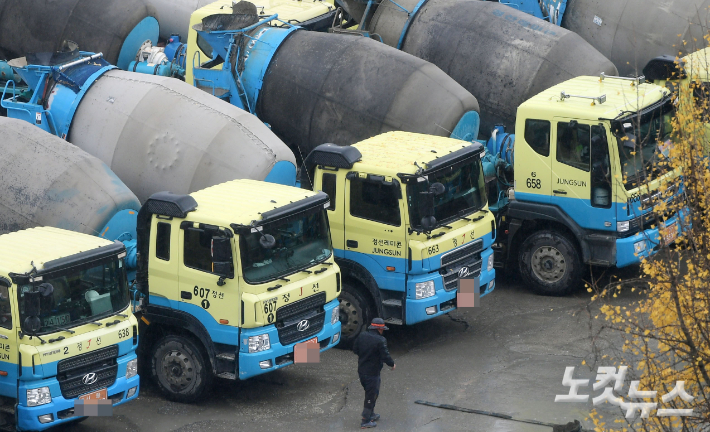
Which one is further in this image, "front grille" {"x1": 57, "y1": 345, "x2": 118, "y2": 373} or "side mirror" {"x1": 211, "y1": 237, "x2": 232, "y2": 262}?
"side mirror" {"x1": 211, "y1": 237, "x2": 232, "y2": 262}

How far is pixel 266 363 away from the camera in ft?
37.4

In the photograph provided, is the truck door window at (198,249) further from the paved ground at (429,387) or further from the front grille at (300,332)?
the paved ground at (429,387)

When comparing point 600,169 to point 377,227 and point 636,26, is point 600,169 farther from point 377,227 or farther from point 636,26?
point 636,26

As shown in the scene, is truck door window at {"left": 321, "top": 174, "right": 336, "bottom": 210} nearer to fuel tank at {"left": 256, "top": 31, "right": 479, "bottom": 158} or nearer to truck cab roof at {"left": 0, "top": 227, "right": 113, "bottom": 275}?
fuel tank at {"left": 256, "top": 31, "right": 479, "bottom": 158}

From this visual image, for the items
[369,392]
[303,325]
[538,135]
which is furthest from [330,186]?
[538,135]

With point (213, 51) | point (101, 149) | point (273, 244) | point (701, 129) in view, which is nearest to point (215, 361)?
point (273, 244)

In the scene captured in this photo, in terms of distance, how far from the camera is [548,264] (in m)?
14.9

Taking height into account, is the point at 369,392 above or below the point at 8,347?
below

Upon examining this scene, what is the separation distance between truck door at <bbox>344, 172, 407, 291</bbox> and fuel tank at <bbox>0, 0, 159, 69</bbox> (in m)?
7.53

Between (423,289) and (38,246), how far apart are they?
4.83 meters

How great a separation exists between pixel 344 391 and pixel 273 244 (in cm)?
233

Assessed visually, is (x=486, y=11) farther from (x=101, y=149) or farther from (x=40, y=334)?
(x=40, y=334)

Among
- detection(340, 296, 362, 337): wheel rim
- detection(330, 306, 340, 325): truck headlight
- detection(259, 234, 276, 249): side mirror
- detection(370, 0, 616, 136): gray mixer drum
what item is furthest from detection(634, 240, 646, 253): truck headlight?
detection(259, 234, 276, 249): side mirror

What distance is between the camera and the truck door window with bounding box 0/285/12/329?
33.5ft
